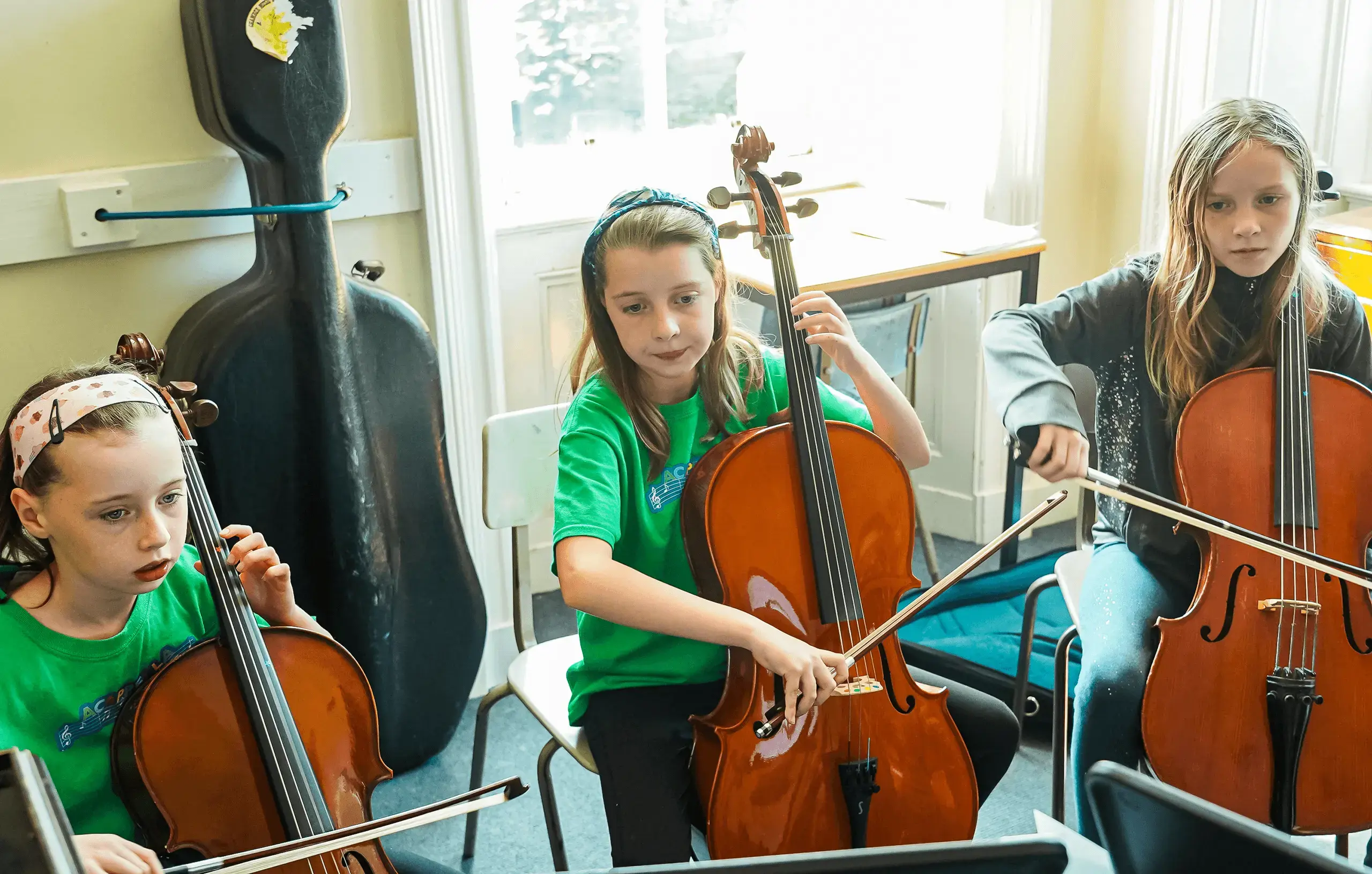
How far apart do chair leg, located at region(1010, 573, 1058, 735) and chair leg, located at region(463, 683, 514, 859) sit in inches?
27.7

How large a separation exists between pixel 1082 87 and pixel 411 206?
4.93 feet

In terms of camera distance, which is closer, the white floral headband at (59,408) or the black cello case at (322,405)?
the white floral headband at (59,408)

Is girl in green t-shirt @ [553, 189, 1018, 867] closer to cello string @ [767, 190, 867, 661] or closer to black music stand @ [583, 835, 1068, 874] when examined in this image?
cello string @ [767, 190, 867, 661]

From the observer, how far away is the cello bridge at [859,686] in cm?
126

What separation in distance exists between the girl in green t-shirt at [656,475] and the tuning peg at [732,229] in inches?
0.5

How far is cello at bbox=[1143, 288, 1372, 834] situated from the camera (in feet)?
4.48

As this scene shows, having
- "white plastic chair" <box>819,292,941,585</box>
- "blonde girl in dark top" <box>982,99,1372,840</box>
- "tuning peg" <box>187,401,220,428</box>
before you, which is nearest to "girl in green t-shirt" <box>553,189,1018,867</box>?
"blonde girl in dark top" <box>982,99,1372,840</box>

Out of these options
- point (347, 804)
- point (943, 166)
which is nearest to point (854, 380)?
point (347, 804)

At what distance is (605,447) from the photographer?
1390 mm

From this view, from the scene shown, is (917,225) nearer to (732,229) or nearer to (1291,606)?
(732,229)

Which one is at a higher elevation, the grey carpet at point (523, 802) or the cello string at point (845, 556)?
the cello string at point (845, 556)

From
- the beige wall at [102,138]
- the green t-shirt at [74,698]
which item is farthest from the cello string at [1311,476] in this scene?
the beige wall at [102,138]

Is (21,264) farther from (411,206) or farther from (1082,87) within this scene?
(1082,87)

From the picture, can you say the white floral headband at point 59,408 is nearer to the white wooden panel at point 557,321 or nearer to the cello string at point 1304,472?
the cello string at point 1304,472
